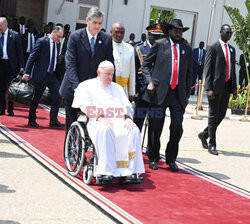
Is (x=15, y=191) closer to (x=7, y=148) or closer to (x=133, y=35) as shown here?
A: (x=7, y=148)

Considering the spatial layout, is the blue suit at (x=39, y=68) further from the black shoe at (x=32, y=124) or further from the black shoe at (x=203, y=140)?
the black shoe at (x=203, y=140)

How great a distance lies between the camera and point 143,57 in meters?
7.67

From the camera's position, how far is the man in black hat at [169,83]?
6.95 metres

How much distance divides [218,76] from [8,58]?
4.24 meters

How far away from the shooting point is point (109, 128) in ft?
19.1

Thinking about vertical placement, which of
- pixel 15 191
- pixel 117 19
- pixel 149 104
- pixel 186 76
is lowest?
pixel 15 191

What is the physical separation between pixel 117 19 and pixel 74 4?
5.76 feet

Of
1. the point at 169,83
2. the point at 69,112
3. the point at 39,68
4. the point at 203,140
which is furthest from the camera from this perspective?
the point at 39,68

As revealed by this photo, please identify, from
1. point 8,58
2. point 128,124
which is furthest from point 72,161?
point 8,58

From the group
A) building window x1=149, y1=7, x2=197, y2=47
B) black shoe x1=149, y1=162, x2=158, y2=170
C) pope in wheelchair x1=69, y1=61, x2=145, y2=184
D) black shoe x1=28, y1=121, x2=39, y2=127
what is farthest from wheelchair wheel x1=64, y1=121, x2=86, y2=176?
building window x1=149, y1=7, x2=197, y2=47

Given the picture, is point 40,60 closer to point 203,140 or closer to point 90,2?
point 203,140

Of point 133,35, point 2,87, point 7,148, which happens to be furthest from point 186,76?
point 133,35

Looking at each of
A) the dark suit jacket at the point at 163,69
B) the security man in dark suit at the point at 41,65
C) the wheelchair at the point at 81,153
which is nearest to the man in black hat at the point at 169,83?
the dark suit jacket at the point at 163,69

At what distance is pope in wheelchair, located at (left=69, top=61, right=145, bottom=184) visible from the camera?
5.73 m
